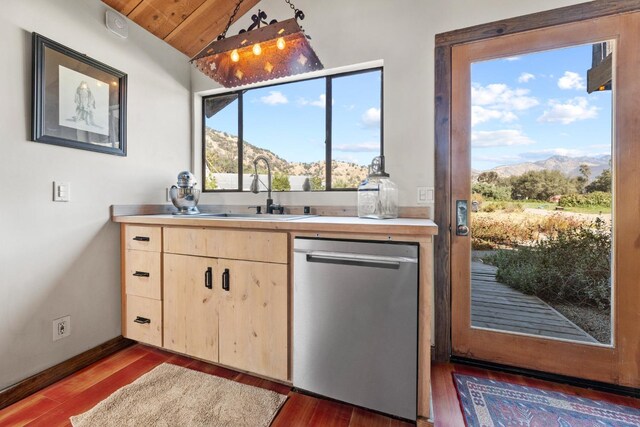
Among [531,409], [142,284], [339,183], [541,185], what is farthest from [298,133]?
[531,409]

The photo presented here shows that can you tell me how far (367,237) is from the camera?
→ 4.47ft

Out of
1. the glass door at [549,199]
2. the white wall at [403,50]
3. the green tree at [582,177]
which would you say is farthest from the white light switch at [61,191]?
the green tree at [582,177]

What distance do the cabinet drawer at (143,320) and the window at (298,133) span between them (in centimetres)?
119

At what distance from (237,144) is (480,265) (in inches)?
90.3

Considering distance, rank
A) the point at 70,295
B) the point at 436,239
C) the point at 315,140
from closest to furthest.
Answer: the point at 70,295 → the point at 436,239 → the point at 315,140

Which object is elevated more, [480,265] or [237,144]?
[237,144]

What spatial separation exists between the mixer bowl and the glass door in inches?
81.0

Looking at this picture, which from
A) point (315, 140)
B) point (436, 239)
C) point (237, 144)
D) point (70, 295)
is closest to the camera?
point (70, 295)

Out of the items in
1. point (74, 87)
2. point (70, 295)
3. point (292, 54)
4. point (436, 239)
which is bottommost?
point (70, 295)

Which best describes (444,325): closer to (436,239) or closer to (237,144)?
(436,239)

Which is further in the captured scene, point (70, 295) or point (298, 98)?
point (298, 98)

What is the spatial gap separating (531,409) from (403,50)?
2279 millimetres

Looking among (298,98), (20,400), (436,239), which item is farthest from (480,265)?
(20,400)

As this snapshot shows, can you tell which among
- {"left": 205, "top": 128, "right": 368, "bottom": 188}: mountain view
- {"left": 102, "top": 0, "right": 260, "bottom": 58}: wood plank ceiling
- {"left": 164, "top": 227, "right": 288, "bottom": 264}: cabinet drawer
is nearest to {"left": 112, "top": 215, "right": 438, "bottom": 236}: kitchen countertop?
{"left": 164, "top": 227, "right": 288, "bottom": 264}: cabinet drawer
